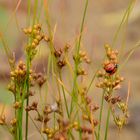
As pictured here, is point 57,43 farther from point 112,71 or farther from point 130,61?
point 112,71

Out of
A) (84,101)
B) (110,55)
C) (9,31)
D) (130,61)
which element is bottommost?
(84,101)

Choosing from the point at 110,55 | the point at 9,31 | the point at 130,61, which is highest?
the point at 9,31

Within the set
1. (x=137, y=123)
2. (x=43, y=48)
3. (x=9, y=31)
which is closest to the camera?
(x=137, y=123)

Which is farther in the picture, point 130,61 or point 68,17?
point 68,17

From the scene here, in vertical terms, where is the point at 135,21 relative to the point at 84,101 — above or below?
above

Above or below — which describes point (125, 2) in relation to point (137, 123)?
above

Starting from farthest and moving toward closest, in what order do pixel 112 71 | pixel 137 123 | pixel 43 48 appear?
pixel 43 48
pixel 137 123
pixel 112 71

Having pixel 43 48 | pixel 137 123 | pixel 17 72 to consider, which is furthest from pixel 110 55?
pixel 43 48

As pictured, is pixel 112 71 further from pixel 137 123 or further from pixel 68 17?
pixel 68 17

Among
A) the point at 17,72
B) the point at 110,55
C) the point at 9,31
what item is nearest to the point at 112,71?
the point at 110,55
